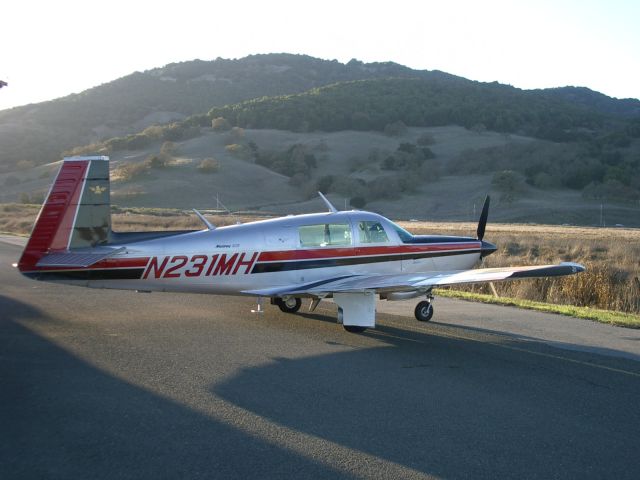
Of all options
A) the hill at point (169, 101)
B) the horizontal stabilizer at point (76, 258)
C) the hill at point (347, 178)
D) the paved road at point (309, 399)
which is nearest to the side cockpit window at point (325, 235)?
the paved road at point (309, 399)

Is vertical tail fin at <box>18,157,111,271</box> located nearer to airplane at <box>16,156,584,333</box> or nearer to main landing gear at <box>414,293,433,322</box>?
airplane at <box>16,156,584,333</box>

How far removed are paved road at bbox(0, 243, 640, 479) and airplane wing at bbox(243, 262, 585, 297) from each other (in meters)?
0.65

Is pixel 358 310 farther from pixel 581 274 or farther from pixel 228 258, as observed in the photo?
pixel 581 274

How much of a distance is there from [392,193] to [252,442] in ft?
214

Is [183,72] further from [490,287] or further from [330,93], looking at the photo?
[490,287]

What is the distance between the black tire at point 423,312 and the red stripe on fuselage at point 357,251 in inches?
41.5

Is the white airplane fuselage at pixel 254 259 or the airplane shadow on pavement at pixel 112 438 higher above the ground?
the white airplane fuselage at pixel 254 259

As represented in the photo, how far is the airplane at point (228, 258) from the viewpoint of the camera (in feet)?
36.3

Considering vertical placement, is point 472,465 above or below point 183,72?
below

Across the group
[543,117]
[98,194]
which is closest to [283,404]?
[98,194]

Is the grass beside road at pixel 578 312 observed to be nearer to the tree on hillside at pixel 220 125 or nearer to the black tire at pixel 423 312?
the black tire at pixel 423 312

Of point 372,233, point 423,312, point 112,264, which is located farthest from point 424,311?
point 112,264

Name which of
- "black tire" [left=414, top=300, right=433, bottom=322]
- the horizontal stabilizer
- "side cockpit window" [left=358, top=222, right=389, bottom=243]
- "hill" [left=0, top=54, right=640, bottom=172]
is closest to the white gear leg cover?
"black tire" [left=414, top=300, right=433, bottom=322]

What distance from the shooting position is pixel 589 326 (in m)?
12.5
